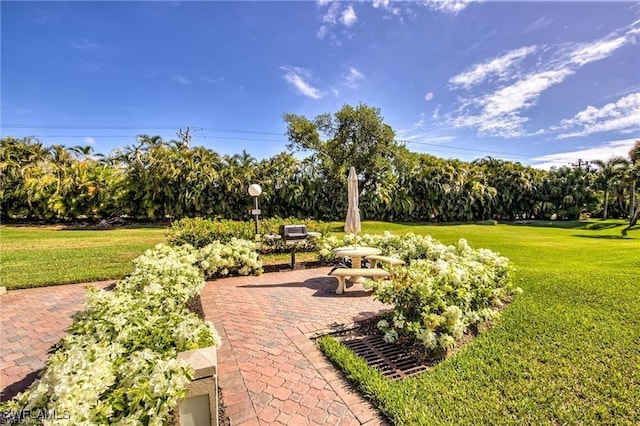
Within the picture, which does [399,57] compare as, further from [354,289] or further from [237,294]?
[237,294]

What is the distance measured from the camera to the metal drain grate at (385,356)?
325 cm

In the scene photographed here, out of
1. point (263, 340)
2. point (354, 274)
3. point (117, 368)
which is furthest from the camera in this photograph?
point (354, 274)

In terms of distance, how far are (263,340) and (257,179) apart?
61.6ft

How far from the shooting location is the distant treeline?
2003 cm

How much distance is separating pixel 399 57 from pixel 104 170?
21.4 m

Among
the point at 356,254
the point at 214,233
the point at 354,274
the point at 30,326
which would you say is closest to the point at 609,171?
the point at 356,254

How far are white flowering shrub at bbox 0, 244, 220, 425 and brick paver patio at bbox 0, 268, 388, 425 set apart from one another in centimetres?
75

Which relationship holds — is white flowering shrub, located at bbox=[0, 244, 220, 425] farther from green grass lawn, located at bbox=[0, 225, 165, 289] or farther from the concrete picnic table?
green grass lawn, located at bbox=[0, 225, 165, 289]

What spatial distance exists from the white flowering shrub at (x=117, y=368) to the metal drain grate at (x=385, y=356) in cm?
181

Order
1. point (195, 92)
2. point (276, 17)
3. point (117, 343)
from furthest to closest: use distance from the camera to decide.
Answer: point (195, 92), point (276, 17), point (117, 343)

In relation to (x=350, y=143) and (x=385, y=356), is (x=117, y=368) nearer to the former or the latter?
(x=385, y=356)

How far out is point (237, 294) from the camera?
5969mm

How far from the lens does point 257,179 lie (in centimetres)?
2186

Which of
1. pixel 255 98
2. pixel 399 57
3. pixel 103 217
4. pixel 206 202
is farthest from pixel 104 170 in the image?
pixel 399 57
